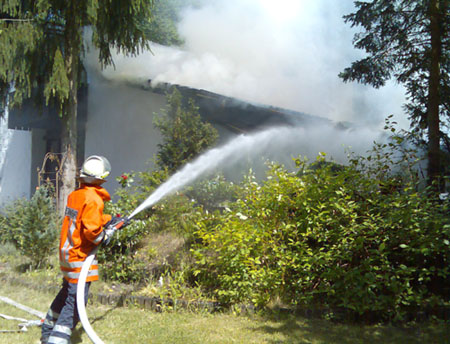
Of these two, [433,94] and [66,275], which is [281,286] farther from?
[433,94]

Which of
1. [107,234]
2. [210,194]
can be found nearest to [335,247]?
[107,234]

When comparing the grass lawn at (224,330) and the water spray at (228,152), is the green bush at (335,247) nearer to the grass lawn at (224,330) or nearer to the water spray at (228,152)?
the grass lawn at (224,330)

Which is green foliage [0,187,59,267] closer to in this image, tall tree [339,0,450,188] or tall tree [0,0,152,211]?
tall tree [0,0,152,211]

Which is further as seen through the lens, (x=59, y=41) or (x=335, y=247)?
(x=59, y=41)

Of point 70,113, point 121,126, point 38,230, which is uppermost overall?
point 121,126

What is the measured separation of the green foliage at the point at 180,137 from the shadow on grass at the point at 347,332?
4.76m

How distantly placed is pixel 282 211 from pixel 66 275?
2.44 meters

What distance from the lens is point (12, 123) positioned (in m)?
10.9

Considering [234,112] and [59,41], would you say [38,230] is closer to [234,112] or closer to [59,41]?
[59,41]

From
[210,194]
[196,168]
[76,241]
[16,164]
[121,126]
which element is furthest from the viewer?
[16,164]

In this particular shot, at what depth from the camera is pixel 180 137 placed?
330 inches

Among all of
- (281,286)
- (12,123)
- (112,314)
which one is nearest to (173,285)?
(112,314)

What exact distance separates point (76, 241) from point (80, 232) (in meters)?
0.08

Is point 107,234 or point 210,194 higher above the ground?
point 210,194
